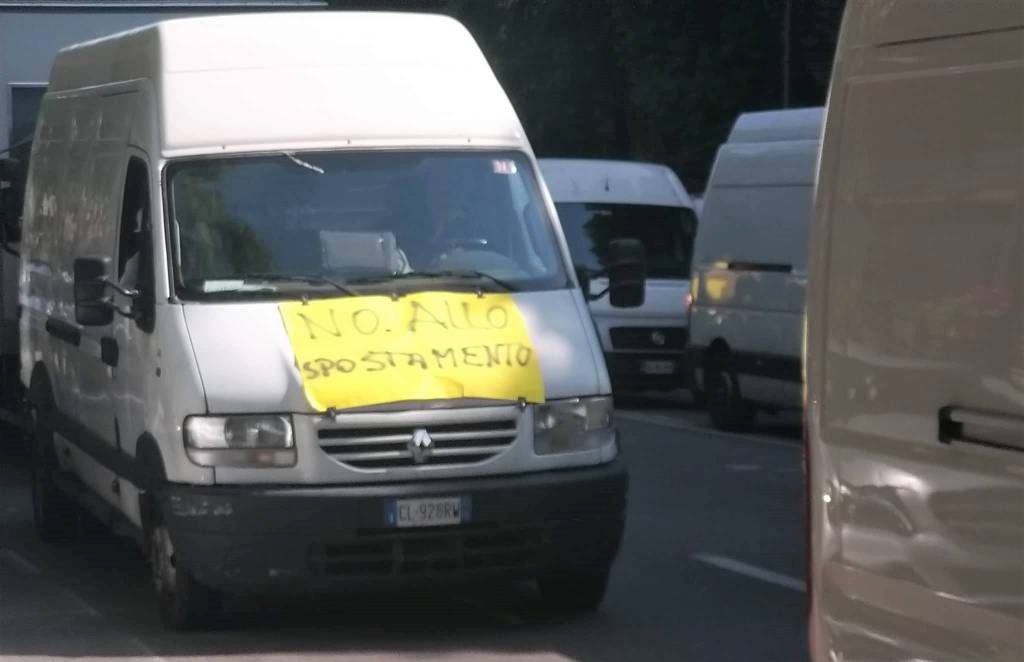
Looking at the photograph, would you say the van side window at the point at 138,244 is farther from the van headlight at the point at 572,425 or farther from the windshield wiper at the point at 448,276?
the van headlight at the point at 572,425

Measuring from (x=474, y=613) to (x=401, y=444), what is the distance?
1321 mm

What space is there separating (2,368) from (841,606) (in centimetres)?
1134

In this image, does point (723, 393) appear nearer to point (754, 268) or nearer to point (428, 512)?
point (754, 268)

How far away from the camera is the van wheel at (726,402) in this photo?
705 inches

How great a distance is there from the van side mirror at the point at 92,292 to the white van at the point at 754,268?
8.10m

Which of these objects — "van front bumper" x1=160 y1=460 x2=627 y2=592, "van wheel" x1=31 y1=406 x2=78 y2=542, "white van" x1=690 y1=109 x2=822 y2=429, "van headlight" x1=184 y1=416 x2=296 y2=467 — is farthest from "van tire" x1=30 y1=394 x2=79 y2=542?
"white van" x1=690 y1=109 x2=822 y2=429

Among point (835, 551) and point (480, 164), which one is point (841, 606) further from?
point (480, 164)

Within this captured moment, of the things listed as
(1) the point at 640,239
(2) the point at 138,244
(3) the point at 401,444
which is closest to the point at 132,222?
(2) the point at 138,244

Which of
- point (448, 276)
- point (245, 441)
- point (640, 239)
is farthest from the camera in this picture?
point (640, 239)

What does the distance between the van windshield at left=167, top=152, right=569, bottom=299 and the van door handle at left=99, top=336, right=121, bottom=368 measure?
78 centimetres

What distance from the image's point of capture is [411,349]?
8375mm

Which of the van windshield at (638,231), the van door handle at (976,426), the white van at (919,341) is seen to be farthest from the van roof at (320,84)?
the van windshield at (638,231)

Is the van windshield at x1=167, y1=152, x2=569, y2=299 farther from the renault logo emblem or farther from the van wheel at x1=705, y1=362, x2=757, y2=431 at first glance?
the van wheel at x1=705, y1=362, x2=757, y2=431

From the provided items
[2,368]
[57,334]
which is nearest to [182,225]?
[57,334]
